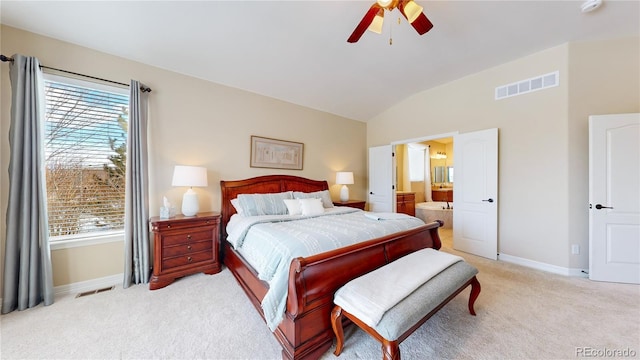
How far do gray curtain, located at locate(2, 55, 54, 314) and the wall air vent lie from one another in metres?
5.80

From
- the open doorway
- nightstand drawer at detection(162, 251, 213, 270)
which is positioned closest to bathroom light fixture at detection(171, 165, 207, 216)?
nightstand drawer at detection(162, 251, 213, 270)

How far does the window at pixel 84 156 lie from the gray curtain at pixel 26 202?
0.30 metres

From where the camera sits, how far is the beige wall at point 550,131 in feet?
9.34

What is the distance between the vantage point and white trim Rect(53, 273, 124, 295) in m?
2.45

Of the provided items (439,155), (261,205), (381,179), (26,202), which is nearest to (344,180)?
(381,179)

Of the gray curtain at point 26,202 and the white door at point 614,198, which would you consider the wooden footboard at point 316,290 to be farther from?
the white door at point 614,198

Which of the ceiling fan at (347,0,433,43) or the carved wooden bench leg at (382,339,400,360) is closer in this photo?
the carved wooden bench leg at (382,339,400,360)

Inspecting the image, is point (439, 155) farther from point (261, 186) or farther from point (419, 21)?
point (419, 21)

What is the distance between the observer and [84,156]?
2650 millimetres

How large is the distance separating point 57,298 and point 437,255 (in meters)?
3.96

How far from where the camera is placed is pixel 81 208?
2.64 metres

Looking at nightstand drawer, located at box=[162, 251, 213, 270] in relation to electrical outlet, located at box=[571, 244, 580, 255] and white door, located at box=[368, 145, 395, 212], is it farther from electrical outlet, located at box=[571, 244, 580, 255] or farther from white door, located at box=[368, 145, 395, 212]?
electrical outlet, located at box=[571, 244, 580, 255]

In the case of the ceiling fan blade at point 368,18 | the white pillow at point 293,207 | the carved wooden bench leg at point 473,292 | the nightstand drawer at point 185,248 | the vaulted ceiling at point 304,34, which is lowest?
the carved wooden bench leg at point 473,292

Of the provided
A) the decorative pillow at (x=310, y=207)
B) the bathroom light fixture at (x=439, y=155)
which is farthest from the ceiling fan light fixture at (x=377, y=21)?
the bathroom light fixture at (x=439, y=155)
